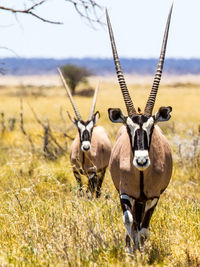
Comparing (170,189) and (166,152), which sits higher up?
(166,152)

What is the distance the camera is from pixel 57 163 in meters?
9.44

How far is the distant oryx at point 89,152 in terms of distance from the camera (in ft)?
23.5

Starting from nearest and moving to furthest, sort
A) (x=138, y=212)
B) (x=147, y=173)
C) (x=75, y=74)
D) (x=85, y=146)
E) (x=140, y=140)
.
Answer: (x=140, y=140)
(x=147, y=173)
(x=138, y=212)
(x=85, y=146)
(x=75, y=74)

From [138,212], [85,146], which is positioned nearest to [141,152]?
[138,212]

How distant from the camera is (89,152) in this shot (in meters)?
7.63

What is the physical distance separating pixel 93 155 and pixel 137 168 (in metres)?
3.91

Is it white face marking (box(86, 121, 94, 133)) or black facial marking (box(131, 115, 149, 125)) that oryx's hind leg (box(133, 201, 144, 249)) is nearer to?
black facial marking (box(131, 115, 149, 125))

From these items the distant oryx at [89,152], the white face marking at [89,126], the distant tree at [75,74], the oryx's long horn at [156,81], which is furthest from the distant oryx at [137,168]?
the distant tree at [75,74]

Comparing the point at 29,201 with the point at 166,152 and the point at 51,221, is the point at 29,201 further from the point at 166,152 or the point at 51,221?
the point at 166,152

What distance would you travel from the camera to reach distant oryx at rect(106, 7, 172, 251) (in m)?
3.66

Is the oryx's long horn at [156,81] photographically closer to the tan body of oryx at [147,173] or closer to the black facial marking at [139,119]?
the black facial marking at [139,119]

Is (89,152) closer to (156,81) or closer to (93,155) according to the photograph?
(93,155)

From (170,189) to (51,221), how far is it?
3.04 meters

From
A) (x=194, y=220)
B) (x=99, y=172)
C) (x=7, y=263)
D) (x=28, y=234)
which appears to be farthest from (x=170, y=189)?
(x=7, y=263)
